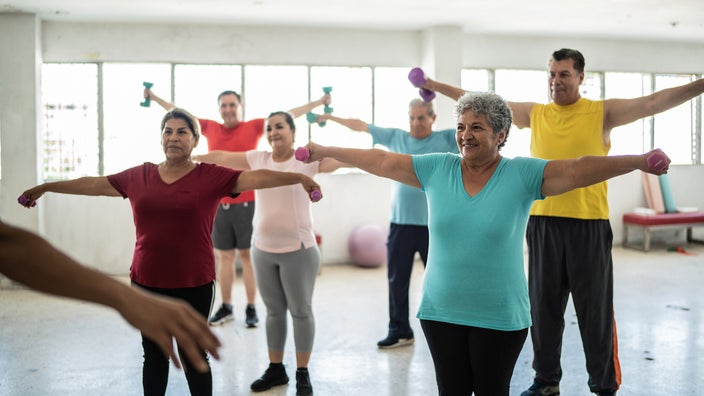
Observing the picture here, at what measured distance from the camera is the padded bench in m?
8.42

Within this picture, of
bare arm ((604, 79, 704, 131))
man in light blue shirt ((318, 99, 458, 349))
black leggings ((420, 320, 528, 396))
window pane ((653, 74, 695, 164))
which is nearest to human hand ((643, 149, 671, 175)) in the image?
black leggings ((420, 320, 528, 396))

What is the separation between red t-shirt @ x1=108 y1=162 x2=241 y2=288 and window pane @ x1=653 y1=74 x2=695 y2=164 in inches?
316

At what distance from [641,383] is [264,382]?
83.7 inches

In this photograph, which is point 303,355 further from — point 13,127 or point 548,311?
point 13,127

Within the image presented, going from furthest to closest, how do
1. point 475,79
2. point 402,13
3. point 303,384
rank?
1. point 475,79
2. point 402,13
3. point 303,384

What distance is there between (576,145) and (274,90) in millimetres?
4907

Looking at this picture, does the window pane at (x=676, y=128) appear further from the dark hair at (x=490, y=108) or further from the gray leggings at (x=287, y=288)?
the dark hair at (x=490, y=108)

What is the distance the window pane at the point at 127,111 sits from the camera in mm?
7117

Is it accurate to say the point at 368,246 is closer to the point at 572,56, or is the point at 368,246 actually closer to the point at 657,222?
the point at 657,222

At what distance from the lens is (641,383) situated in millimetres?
3697

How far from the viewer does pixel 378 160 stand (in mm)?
2463

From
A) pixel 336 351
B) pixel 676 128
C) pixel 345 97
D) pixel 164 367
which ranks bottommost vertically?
pixel 336 351

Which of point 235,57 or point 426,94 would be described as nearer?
point 426,94

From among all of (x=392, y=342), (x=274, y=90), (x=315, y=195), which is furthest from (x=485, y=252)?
(x=274, y=90)
